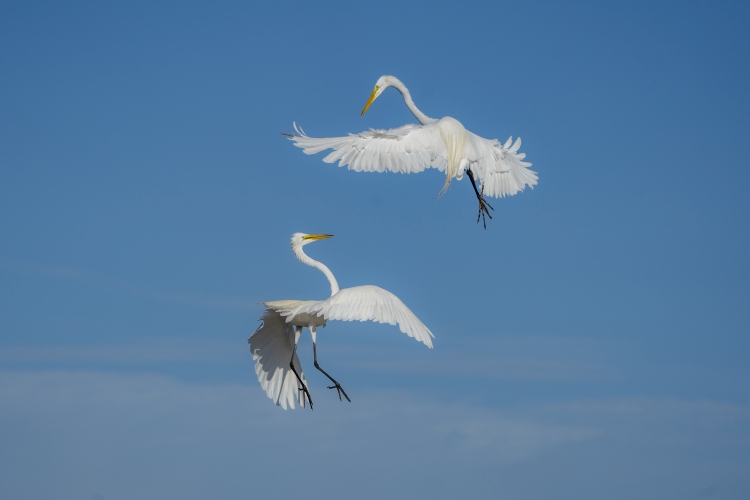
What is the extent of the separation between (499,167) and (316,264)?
416 centimetres

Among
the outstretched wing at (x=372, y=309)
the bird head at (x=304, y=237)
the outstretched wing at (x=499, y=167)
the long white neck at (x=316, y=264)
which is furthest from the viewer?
the bird head at (x=304, y=237)

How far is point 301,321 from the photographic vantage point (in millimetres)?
29844

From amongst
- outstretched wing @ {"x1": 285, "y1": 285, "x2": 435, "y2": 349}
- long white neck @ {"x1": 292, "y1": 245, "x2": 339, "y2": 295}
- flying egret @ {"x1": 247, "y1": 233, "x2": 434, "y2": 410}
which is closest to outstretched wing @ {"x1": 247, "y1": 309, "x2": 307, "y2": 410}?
flying egret @ {"x1": 247, "y1": 233, "x2": 434, "y2": 410}

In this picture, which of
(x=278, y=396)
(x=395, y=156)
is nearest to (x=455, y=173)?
(x=395, y=156)

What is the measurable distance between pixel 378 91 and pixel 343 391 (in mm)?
6229

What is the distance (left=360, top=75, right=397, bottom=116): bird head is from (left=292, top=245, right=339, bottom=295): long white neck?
10.1ft

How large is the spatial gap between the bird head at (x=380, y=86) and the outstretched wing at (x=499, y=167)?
292 centimetres

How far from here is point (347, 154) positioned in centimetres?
2789

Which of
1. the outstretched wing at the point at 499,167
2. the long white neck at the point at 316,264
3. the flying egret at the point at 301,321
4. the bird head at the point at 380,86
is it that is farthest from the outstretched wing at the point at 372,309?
the bird head at the point at 380,86

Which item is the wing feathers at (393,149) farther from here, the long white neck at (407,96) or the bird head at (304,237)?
the bird head at (304,237)

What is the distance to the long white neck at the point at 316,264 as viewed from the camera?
29.8 m

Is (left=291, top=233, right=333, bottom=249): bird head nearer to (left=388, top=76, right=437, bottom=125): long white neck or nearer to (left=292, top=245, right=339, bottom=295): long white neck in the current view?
(left=292, top=245, right=339, bottom=295): long white neck

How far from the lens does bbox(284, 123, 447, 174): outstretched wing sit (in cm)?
2773

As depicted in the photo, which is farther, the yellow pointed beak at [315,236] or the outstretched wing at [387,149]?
the yellow pointed beak at [315,236]
